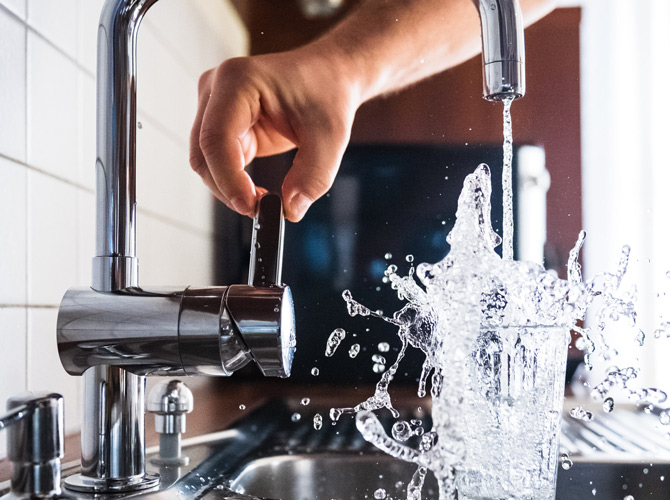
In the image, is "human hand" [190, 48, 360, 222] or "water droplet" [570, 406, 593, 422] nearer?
"human hand" [190, 48, 360, 222]

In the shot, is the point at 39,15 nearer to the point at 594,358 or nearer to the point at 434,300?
the point at 434,300

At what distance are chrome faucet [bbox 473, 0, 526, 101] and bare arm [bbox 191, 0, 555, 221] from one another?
242 millimetres

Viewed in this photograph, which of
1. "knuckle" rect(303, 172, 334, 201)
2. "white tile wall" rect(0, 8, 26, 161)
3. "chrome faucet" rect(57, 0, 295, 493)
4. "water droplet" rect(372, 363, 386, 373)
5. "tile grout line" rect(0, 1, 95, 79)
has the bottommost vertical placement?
"water droplet" rect(372, 363, 386, 373)

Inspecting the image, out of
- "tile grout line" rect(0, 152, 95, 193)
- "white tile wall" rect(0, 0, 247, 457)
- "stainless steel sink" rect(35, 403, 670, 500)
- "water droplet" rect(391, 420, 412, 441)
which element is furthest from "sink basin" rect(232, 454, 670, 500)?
"tile grout line" rect(0, 152, 95, 193)

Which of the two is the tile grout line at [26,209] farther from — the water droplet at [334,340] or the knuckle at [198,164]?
the water droplet at [334,340]

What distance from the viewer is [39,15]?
2.21 ft

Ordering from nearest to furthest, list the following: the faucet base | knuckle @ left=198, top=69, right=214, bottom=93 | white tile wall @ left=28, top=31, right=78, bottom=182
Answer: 1. the faucet base
2. white tile wall @ left=28, top=31, right=78, bottom=182
3. knuckle @ left=198, top=69, right=214, bottom=93

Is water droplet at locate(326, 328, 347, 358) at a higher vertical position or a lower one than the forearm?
lower

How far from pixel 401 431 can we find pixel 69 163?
0.50 m

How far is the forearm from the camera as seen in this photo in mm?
944

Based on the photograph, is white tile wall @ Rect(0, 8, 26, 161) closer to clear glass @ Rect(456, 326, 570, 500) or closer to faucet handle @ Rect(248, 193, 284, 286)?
faucet handle @ Rect(248, 193, 284, 286)

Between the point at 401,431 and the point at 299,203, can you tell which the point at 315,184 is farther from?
the point at 401,431

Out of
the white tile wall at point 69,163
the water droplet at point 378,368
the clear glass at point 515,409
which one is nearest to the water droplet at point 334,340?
the water droplet at point 378,368

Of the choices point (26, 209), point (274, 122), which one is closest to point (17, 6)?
point (26, 209)
